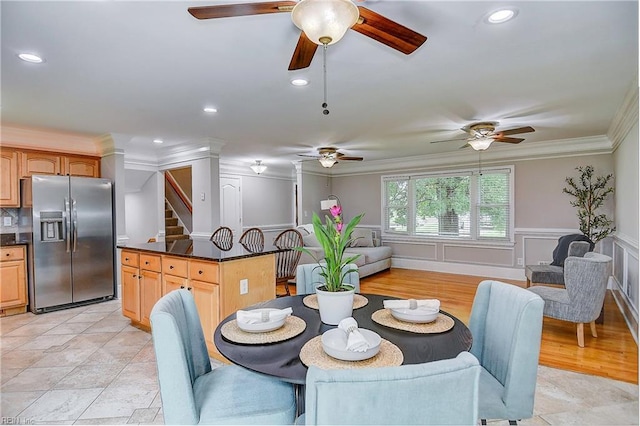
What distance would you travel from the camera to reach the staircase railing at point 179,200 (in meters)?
8.21

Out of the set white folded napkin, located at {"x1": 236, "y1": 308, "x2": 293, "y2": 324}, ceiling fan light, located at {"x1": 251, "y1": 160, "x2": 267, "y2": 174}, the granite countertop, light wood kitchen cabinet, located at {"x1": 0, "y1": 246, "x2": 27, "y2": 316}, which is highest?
ceiling fan light, located at {"x1": 251, "y1": 160, "x2": 267, "y2": 174}

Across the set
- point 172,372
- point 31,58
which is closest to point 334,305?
point 172,372

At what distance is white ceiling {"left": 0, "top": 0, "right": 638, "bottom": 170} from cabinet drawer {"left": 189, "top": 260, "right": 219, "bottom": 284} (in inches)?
60.6

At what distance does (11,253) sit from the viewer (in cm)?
418

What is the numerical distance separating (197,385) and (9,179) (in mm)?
4578

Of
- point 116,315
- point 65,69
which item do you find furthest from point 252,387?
point 116,315

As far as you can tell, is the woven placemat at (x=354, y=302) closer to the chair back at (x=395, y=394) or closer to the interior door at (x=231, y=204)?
the chair back at (x=395, y=394)

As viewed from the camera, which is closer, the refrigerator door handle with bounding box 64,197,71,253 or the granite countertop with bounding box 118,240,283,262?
the granite countertop with bounding box 118,240,283,262

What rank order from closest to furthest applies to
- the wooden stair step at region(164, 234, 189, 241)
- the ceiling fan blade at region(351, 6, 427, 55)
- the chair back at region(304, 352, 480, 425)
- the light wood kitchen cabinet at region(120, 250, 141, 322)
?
the chair back at region(304, 352, 480, 425), the ceiling fan blade at region(351, 6, 427, 55), the light wood kitchen cabinet at region(120, 250, 141, 322), the wooden stair step at region(164, 234, 189, 241)

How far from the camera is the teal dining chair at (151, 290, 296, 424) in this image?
130 cm

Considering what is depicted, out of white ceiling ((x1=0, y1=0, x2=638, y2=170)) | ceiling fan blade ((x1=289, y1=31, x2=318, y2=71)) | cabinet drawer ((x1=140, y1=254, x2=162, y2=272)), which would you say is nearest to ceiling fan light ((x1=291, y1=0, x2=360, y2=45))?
ceiling fan blade ((x1=289, y1=31, x2=318, y2=71))

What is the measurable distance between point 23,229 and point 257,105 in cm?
384

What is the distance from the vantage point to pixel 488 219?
633 centimetres

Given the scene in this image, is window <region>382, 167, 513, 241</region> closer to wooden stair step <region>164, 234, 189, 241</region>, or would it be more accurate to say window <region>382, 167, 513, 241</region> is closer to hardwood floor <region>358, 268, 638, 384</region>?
hardwood floor <region>358, 268, 638, 384</region>
